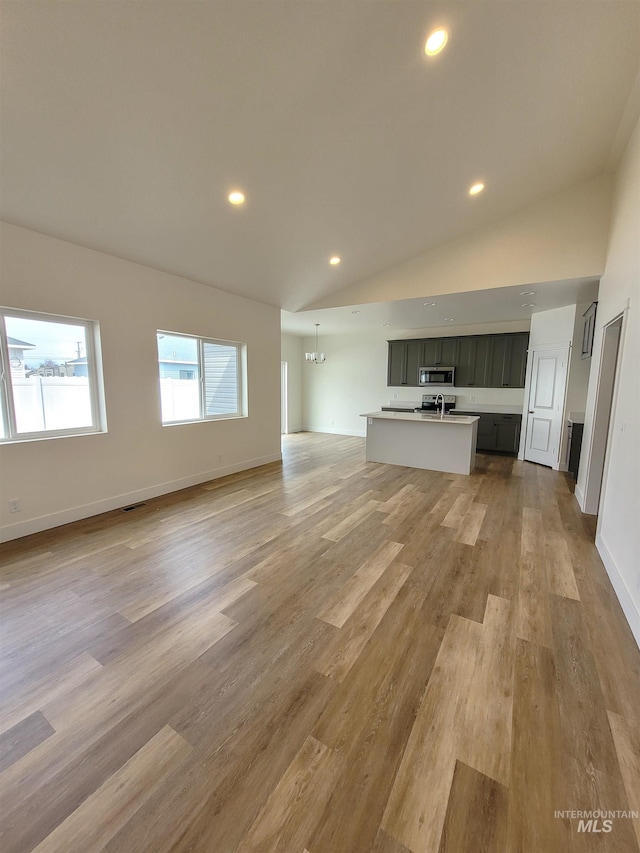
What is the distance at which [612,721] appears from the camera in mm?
1465

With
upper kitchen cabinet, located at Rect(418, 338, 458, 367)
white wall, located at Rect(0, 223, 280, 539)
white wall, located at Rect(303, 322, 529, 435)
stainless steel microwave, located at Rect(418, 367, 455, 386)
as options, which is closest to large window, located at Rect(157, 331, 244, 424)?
white wall, located at Rect(0, 223, 280, 539)

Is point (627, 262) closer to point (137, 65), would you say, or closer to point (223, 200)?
point (223, 200)

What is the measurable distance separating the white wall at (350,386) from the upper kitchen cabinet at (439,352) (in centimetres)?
21

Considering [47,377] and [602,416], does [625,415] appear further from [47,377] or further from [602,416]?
[47,377]

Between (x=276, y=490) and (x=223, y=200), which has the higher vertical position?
(x=223, y=200)

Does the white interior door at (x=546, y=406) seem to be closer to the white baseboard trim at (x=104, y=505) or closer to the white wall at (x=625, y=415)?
the white wall at (x=625, y=415)

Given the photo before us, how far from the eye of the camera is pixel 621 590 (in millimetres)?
2264

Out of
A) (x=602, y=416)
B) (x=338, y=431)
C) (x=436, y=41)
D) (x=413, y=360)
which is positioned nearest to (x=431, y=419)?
(x=602, y=416)

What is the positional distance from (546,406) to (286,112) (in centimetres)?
569

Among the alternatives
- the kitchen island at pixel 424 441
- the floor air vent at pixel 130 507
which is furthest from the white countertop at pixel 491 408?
the floor air vent at pixel 130 507

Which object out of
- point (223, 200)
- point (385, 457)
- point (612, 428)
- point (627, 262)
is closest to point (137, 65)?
point (223, 200)

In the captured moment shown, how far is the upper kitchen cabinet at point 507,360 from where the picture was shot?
6.55m

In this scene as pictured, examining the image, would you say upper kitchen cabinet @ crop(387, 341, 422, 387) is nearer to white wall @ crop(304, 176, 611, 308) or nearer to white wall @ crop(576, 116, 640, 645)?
white wall @ crop(304, 176, 611, 308)

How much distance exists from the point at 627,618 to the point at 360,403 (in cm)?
691
